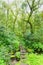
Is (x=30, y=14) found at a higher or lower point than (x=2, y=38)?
higher

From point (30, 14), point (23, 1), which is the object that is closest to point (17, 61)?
point (30, 14)

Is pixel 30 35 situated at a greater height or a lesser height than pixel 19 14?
lesser

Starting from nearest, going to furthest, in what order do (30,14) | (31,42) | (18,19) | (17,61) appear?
(17,61)
(31,42)
(30,14)
(18,19)

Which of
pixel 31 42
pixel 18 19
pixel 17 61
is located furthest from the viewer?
pixel 18 19

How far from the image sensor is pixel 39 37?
49.2ft

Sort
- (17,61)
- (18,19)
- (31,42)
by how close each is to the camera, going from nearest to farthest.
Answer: (17,61), (31,42), (18,19)

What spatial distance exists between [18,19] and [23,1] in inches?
69.8

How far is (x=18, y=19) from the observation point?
55.7 ft

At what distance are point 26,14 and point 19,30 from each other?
1623 mm

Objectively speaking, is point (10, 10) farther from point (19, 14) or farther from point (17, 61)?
point (17, 61)

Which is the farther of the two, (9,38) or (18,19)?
(18,19)

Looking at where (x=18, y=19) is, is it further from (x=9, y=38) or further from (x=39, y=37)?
(x=9, y=38)

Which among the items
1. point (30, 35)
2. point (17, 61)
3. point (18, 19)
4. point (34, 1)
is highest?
point (34, 1)

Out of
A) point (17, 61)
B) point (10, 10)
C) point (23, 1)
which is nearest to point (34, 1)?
point (23, 1)
